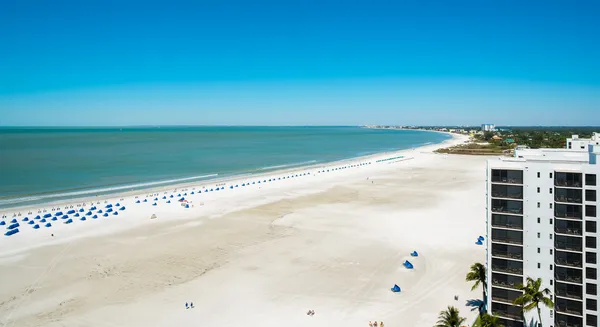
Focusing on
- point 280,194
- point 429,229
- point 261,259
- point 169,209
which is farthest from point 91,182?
point 429,229

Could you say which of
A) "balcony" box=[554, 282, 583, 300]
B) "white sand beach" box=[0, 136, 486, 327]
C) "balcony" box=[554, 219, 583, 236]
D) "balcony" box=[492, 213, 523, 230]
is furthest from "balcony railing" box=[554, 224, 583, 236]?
"white sand beach" box=[0, 136, 486, 327]

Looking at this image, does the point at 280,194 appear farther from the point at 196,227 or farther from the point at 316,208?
the point at 196,227

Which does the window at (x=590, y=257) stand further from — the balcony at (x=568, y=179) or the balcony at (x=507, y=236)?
the balcony at (x=568, y=179)

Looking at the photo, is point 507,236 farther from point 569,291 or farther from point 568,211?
point 569,291

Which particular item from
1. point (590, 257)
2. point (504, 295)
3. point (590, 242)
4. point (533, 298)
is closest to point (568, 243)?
point (590, 242)

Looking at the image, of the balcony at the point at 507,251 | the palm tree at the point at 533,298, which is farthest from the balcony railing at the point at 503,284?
the balcony at the point at 507,251

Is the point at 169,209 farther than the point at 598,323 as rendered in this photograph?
Yes
